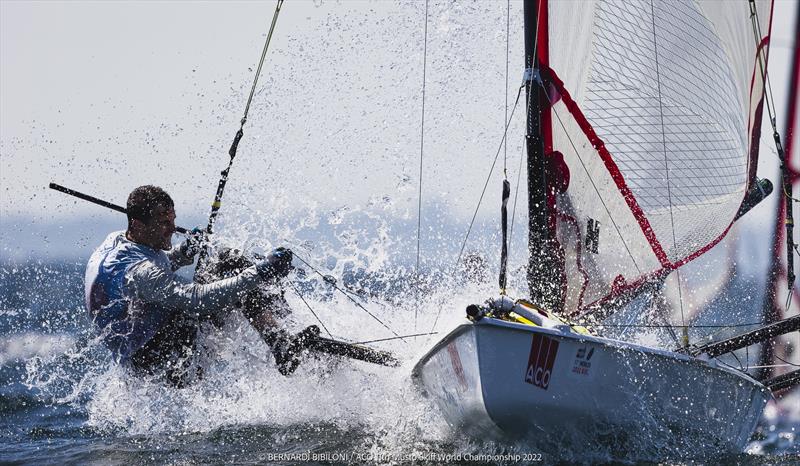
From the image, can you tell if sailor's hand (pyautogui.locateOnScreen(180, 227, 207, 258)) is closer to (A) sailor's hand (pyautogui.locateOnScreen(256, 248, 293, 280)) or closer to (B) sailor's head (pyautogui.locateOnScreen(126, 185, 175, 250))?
(B) sailor's head (pyautogui.locateOnScreen(126, 185, 175, 250))

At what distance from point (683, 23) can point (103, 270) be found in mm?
4081

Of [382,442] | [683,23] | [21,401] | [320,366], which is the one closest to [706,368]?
[382,442]

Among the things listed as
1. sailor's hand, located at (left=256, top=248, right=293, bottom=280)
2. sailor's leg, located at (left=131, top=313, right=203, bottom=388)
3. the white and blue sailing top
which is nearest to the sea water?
sailor's leg, located at (left=131, top=313, right=203, bottom=388)

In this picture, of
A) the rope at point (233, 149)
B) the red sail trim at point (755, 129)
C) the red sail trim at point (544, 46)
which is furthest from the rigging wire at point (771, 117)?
the rope at point (233, 149)

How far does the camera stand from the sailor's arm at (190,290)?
4258 mm

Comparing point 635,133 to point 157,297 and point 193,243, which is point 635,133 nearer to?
point 193,243

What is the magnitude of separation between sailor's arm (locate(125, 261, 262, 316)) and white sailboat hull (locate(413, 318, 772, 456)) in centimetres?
104

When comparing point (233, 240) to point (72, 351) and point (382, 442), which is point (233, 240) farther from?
point (72, 351)

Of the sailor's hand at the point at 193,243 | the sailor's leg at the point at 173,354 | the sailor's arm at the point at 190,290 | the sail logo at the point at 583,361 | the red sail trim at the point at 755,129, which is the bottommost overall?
the sailor's leg at the point at 173,354

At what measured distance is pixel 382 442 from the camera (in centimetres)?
434

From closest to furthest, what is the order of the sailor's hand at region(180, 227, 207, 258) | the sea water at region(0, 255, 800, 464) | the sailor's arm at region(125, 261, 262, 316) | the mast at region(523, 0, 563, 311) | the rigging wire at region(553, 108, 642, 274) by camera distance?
1. the sea water at region(0, 255, 800, 464)
2. the sailor's arm at region(125, 261, 262, 316)
3. the mast at region(523, 0, 563, 311)
4. the sailor's hand at region(180, 227, 207, 258)
5. the rigging wire at region(553, 108, 642, 274)

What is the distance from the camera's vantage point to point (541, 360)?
365 cm

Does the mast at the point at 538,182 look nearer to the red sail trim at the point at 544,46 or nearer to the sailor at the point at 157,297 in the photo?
the red sail trim at the point at 544,46

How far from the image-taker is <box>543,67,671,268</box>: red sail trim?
5.25 metres
